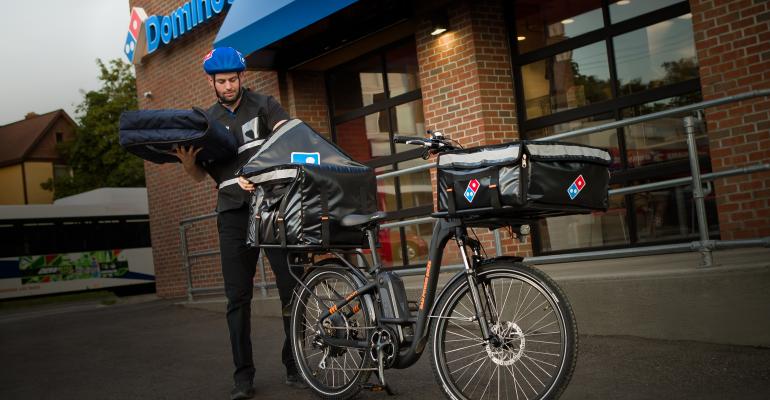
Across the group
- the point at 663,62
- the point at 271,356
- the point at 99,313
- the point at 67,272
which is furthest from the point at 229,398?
the point at 67,272

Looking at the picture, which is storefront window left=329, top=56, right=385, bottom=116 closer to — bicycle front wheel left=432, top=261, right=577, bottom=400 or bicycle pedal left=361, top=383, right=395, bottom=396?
bicycle pedal left=361, top=383, right=395, bottom=396

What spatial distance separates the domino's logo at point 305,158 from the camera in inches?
176

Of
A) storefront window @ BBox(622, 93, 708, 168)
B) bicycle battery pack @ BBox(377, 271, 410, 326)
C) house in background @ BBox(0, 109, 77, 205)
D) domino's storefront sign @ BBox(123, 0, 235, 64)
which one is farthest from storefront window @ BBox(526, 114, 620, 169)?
house in background @ BBox(0, 109, 77, 205)

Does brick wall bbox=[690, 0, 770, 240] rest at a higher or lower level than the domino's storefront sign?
lower

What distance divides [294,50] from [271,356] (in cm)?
545

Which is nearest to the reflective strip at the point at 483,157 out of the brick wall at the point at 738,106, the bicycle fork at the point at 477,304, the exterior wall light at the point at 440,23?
the bicycle fork at the point at 477,304

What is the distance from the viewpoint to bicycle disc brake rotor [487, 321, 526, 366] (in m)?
3.52

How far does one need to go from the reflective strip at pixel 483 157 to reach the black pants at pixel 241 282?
5.46 ft

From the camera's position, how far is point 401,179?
33.5ft

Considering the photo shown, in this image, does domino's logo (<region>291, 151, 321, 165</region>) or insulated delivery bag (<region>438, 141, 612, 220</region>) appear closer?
insulated delivery bag (<region>438, 141, 612, 220</region>)

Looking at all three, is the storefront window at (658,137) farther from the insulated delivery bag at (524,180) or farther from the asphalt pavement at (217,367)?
the insulated delivery bag at (524,180)

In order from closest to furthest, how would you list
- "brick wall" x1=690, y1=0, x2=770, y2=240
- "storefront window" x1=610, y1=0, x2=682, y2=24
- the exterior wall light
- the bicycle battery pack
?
the bicycle battery pack < "brick wall" x1=690, y1=0, x2=770, y2=240 < "storefront window" x1=610, y1=0, x2=682, y2=24 < the exterior wall light

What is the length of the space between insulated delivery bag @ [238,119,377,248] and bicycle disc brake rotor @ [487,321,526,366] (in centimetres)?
106

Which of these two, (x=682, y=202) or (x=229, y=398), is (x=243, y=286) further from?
(x=682, y=202)
